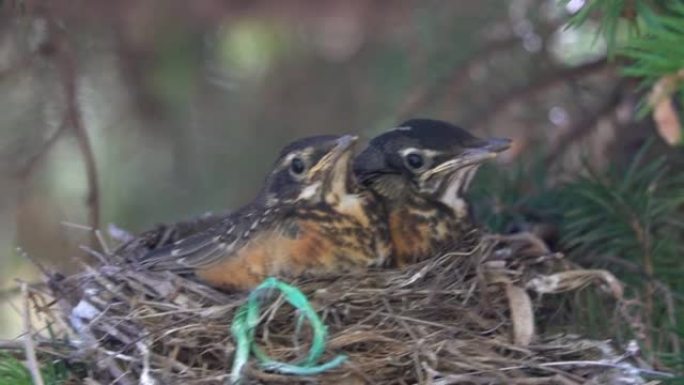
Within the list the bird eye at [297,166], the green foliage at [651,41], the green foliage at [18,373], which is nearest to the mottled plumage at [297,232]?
the bird eye at [297,166]

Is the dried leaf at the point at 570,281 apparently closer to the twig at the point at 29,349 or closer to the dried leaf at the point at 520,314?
the dried leaf at the point at 520,314

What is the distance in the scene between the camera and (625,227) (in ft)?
7.39

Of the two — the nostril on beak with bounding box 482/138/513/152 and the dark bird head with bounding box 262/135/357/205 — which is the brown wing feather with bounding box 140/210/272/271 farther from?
the nostril on beak with bounding box 482/138/513/152

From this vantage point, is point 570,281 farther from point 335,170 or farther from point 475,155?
point 335,170

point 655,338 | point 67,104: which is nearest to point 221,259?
point 67,104

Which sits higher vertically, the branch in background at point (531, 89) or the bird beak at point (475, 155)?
the branch in background at point (531, 89)

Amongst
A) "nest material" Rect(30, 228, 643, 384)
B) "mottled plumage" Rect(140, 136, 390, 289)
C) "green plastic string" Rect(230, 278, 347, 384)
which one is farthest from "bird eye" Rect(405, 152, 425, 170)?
"green plastic string" Rect(230, 278, 347, 384)

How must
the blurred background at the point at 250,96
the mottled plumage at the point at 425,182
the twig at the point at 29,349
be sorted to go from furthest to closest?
the blurred background at the point at 250,96, the mottled plumage at the point at 425,182, the twig at the point at 29,349

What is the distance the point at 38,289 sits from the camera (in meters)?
1.91

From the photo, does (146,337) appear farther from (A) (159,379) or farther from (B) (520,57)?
(B) (520,57)

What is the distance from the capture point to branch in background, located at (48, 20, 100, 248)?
2189mm

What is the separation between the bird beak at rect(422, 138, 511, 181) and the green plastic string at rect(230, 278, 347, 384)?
486 millimetres

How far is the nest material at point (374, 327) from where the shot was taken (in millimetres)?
1697

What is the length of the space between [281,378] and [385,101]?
1351 millimetres
